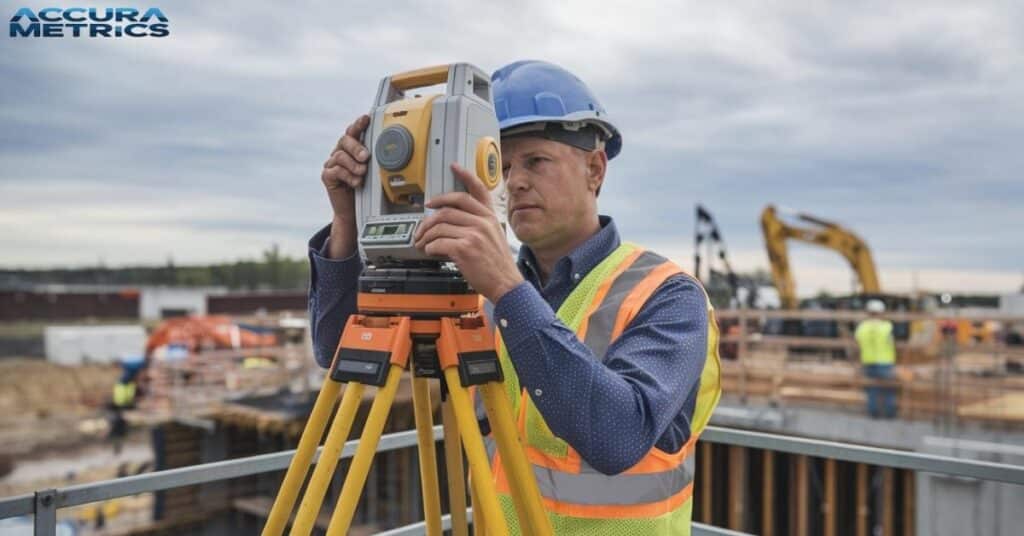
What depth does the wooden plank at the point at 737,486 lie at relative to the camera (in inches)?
340

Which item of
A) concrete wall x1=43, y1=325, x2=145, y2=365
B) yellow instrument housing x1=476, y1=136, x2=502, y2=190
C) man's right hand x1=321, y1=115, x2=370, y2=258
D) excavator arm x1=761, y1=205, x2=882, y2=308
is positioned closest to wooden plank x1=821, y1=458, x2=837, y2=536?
excavator arm x1=761, y1=205, x2=882, y2=308

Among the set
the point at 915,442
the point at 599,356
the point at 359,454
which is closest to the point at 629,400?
the point at 599,356

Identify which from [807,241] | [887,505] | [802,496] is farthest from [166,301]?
[887,505]

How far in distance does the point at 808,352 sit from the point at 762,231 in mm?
2651

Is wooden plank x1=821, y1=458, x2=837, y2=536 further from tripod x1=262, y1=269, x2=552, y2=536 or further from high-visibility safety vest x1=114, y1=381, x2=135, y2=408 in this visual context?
high-visibility safety vest x1=114, y1=381, x2=135, y2=408

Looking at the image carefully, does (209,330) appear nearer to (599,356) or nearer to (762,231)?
(762,231)

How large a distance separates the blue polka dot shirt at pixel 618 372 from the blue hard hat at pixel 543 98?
365 millimetres

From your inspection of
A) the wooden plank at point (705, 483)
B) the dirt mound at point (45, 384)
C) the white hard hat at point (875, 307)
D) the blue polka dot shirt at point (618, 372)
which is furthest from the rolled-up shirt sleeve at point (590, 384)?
the dirt mound at point (45, 384)

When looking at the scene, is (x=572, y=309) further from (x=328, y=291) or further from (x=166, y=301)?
(x=166, y=301)

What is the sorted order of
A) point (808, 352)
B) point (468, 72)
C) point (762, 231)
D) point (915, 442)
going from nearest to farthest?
point (468, 72) < point (915, 442) < point (808, 352) < point (762, 231)

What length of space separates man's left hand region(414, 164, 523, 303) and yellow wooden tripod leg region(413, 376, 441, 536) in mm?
360

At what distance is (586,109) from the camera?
147 cm

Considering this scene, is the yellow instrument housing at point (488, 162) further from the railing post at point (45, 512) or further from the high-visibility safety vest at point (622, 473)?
the railing post at point (45, 512)

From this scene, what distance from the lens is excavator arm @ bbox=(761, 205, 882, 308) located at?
15188 millimetres
